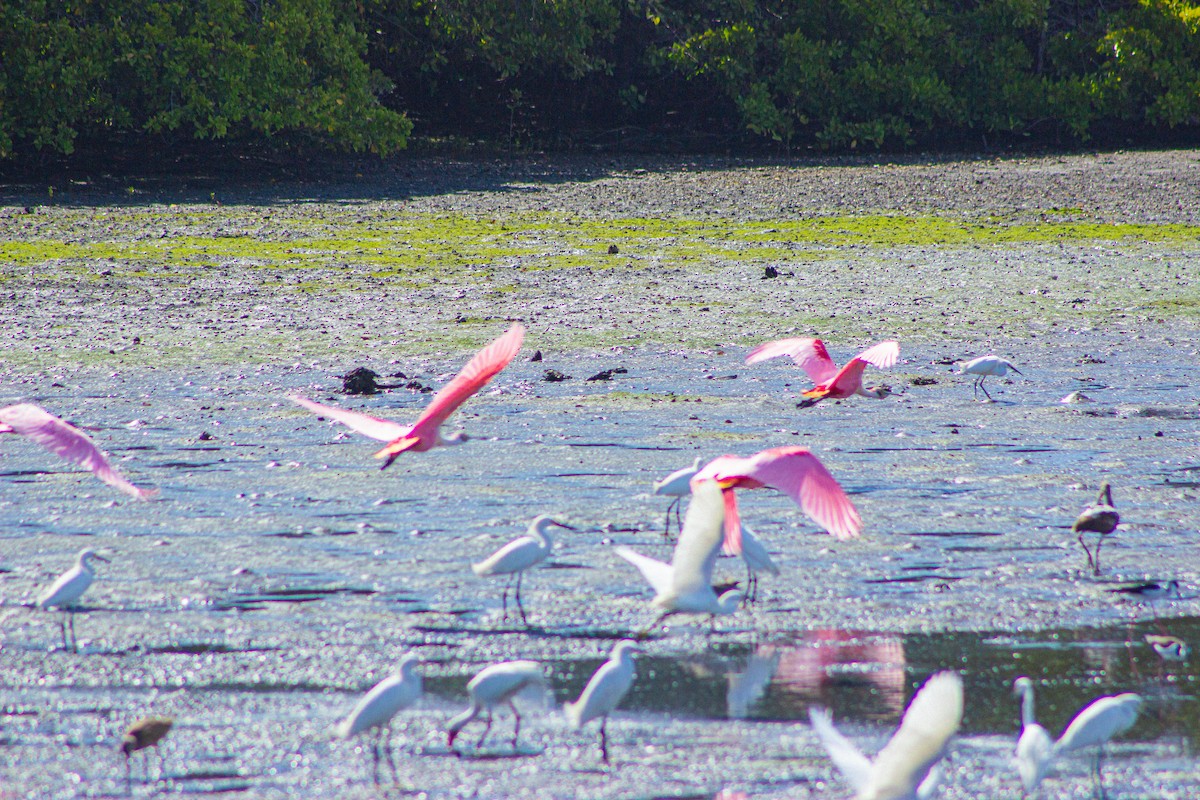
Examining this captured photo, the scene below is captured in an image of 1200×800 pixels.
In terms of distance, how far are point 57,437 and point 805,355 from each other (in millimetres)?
3889

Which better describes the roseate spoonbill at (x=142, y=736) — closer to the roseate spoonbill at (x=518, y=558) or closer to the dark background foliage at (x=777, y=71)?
the roseate spoonbill at (x=518, y=558)

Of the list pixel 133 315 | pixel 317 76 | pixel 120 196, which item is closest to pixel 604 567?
pixel 133 315

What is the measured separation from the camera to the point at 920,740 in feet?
10.1

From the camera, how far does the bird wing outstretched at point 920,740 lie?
3.01m

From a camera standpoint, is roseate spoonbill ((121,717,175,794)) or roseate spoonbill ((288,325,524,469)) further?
roseate spoonbill ((288,325,524,469))

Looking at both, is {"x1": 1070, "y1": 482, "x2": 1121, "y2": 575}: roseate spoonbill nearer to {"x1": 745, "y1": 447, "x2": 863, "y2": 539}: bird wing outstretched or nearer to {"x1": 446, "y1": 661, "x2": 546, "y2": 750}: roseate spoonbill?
{"x1": 745, "y1": 447, "x2": 863, "y2": 539}: bird wing outstretched

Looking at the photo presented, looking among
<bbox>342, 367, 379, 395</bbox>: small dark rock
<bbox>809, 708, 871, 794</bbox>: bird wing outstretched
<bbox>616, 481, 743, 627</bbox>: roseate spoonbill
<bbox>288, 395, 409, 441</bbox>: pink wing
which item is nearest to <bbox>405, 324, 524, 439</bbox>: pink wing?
<bbox>288, 395, 409, 441</bbox>: pink wing

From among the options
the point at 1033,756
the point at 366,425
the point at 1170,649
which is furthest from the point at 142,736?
the point at 1170,649

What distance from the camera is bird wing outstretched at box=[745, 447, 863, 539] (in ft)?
17.8

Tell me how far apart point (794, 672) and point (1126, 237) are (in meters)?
11.8

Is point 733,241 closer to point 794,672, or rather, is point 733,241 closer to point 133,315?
point 133,315

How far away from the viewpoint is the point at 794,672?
480 centimetres

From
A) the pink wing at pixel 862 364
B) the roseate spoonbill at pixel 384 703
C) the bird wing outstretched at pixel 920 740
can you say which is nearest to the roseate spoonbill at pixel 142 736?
the roseate spoonbill at pixel 384 703

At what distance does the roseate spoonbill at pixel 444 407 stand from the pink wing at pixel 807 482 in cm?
90
